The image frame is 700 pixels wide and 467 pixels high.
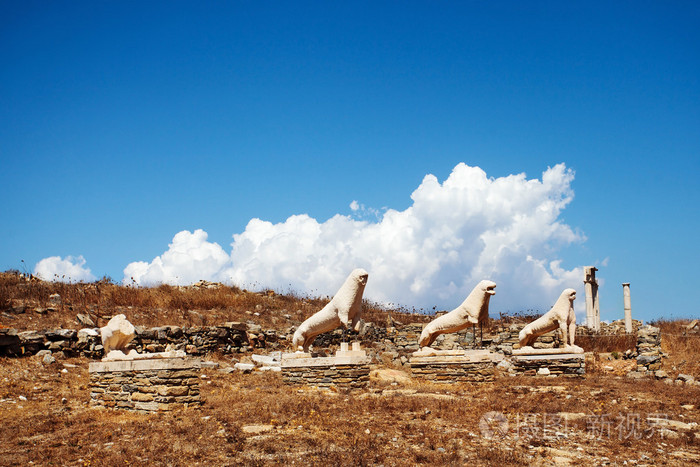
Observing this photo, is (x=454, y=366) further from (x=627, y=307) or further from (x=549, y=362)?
(x=627, y=307)

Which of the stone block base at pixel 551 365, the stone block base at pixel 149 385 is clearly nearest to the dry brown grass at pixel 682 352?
the stone block base at pixel 551 365

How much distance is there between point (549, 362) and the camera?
1527cm

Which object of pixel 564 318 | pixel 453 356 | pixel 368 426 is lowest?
pixel 368 426

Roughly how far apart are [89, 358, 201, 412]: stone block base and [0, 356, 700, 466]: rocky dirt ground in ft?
0.96

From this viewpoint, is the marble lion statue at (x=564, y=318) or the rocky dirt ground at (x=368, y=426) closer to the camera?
the rocky dirt ground at (x=368, y=426)

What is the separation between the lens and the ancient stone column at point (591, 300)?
25781 millimetres

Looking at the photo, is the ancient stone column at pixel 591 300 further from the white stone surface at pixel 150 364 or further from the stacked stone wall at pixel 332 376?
the white stone surface at pixel 150 364

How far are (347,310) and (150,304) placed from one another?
12.2 m

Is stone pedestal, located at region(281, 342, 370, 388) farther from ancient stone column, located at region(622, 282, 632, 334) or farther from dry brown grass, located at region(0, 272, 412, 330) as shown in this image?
ancient stone column, located at region(622, 282, 632, 334)

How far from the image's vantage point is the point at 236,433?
316 inches

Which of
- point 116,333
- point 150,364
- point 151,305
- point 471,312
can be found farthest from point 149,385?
point 151,305

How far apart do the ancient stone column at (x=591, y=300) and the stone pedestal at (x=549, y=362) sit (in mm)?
11520

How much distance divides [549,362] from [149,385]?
1033 centimetres

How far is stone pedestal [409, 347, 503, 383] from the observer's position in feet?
46.3
